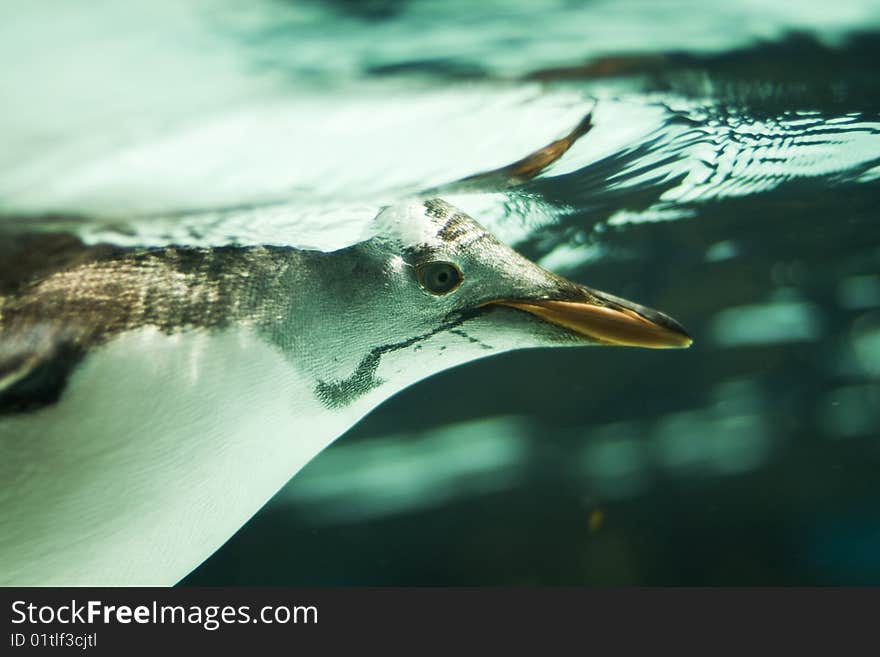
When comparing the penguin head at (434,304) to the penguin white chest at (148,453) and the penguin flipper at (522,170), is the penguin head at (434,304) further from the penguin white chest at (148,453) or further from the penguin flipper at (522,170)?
the penguin flipper at (522,170)

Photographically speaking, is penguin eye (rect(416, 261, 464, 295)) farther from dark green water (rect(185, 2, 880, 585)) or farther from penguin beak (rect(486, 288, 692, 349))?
dark green water (rect(185, 2, 880, 585))

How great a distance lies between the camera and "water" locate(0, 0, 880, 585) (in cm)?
127

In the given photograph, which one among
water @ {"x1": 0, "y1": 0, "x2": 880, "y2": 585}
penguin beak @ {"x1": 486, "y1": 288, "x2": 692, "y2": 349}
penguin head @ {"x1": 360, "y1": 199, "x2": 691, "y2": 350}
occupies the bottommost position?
penguin beak @ {"x1": 486, "y1": 288, "x2": 692, "y2": 349}

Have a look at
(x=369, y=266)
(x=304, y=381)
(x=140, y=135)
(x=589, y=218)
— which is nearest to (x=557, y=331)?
(x=369, y=266)

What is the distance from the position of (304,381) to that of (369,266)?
1.03 feet

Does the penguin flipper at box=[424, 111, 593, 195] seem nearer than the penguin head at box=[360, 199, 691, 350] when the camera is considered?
No

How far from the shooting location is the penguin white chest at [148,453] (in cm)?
135

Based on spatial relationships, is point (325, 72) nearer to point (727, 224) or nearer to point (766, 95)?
point (766, 95)

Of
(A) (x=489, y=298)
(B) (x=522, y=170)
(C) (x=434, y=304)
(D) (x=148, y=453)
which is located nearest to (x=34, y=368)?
(D) (x=148, y=453)

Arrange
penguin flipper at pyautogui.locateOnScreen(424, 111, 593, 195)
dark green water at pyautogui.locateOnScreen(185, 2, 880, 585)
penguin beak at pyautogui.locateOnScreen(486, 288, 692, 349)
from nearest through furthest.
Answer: penguin beak at pyautogui.locateOnScreen(486, 288, 692, 349) < penguin flipper at pyautogui.locateOnScreen(424, 111, 593, 195) < dark green water at pyautogui.locateOnScreen(185, 2, 880, 585)

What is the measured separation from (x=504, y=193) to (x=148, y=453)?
127 centimetres

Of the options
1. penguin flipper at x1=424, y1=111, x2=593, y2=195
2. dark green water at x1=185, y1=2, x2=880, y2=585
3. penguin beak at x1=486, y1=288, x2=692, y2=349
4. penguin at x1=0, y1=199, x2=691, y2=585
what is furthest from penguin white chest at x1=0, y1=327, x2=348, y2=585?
dark green water at x1=185, y1=2, x2=880, y2=585

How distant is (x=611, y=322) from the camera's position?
1566mm

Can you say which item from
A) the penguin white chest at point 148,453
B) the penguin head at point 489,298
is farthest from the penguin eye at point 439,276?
the penguin white chest at point 148,453
